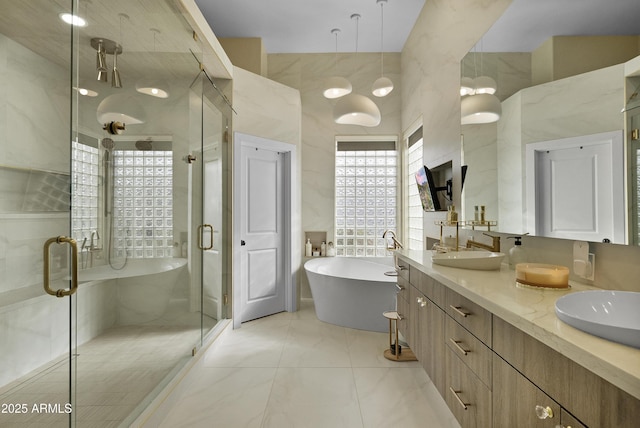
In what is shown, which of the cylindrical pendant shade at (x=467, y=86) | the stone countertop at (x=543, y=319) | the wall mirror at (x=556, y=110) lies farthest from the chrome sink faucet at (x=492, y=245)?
the cylindrical pendant shade at (x=467, y=86)

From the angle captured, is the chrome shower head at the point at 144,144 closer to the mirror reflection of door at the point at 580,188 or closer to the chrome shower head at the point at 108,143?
the chrome shower head at the point at 108,143

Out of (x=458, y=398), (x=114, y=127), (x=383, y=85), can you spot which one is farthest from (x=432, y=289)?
(x=383, y=85)

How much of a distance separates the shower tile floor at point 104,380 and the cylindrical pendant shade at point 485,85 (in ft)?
8.49

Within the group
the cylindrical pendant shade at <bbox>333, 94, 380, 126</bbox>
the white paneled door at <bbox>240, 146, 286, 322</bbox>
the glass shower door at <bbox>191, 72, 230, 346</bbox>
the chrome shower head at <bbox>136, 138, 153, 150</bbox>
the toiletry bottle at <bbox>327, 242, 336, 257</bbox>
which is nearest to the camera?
the chrome shower head at <bbox>136, 138, 153, 150</bbox>

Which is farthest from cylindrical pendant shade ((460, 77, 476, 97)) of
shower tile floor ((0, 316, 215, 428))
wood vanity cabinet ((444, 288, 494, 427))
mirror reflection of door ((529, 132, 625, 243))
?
shower tile floor ((0, 316, 215, 428))

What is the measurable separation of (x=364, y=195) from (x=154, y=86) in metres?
3.10

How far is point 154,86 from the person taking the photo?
1.93 m

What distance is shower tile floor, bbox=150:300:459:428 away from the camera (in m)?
1.84

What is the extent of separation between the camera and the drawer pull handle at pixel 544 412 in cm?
88

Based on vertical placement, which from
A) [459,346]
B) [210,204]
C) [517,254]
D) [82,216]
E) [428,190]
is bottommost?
[459,346]

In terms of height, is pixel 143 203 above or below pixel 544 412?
above

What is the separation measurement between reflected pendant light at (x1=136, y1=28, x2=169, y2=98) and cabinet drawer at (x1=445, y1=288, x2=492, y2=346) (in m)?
2.01

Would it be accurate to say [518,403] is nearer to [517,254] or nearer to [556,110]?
[517,254]

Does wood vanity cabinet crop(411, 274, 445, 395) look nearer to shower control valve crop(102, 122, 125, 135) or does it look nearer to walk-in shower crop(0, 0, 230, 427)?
walk-in shower crop(0, 0, 230, 427)
